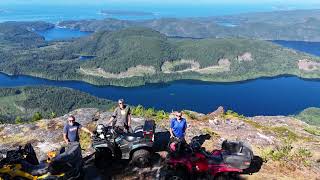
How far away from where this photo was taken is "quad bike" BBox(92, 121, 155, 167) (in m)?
17.5

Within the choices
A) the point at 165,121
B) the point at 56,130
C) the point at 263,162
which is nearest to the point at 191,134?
the point at 165,121

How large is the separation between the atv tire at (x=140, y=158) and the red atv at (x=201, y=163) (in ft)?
3.90

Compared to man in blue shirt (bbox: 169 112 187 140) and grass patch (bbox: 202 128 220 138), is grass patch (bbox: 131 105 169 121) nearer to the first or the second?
grass patch (bbox: 202 128 220 138)

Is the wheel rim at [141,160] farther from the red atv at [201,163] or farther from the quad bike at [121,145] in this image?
the red atv at [201,163]

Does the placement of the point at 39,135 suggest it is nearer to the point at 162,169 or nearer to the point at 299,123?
the point at 162,169

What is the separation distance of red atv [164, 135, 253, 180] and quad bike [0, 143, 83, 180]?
378 centimetres

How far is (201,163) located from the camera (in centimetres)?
1636

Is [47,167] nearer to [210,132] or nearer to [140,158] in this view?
[140,158]

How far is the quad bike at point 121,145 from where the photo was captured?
1751 cm

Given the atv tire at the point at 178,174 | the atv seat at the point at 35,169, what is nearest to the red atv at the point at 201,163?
the atv tire at the point at 178,174

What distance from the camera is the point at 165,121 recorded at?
87.8 ft

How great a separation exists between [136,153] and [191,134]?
21.5ft

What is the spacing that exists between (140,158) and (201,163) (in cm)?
279

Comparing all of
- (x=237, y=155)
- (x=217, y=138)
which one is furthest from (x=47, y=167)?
(x=217, y=138)
